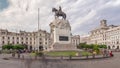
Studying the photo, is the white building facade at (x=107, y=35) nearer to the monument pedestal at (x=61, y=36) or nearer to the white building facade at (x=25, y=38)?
the white building facade at (x=25, y=38)

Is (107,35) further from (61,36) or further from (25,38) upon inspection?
(61,36)

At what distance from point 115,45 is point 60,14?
299 ft

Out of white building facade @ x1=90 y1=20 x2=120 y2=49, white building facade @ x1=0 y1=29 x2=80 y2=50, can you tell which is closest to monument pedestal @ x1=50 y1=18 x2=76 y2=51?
white building facade @ x1=0 y1=29 x2=80 y2=50

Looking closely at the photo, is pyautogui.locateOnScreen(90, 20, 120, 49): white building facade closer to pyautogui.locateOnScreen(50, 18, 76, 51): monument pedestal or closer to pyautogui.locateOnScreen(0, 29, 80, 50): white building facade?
pyautogui.locateOnScreen(0, 29, 80, 50): white building facade

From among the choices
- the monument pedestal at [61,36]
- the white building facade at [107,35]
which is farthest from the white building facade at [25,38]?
the monument pedestal at [61,36]

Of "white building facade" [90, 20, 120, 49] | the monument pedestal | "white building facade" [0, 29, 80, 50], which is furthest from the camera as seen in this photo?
"white building facade" [90, 20, 120, 49]

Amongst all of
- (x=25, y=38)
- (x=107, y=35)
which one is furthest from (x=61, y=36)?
(x=107, y=35)

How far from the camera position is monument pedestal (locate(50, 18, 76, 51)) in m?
48.8

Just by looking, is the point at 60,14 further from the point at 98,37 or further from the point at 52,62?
the point at 98,37

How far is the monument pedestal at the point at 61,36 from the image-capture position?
48812 mm

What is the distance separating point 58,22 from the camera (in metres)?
51.1

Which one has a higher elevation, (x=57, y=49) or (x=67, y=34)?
(x=67, y=34)

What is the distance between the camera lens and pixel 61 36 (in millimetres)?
50031

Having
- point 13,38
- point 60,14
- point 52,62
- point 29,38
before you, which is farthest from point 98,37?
point 52,62
